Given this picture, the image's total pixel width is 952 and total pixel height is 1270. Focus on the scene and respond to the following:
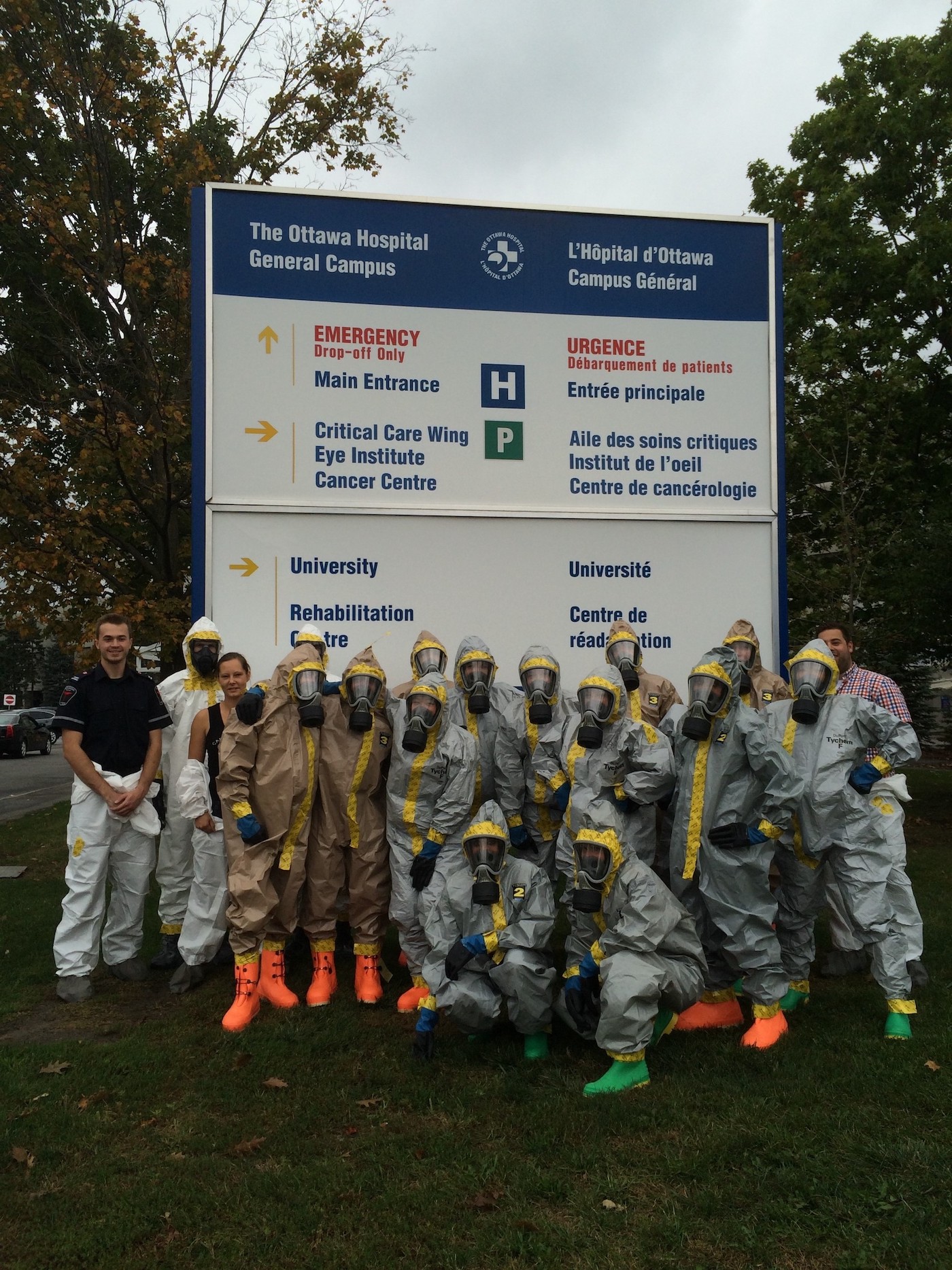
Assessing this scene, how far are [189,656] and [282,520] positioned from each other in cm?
106

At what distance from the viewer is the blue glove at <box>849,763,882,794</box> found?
5.13 meters

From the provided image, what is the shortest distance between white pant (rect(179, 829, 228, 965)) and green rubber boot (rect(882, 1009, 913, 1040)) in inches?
145

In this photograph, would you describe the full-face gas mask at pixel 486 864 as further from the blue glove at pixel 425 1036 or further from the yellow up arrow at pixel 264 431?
the yellow up arrow at pixel 264 431

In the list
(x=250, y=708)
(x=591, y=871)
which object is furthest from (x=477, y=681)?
(x=591, y=871)

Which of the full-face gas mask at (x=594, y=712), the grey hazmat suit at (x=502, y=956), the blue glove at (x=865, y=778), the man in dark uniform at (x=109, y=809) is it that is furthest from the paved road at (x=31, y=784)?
the blue glove at (x=865, y=778)

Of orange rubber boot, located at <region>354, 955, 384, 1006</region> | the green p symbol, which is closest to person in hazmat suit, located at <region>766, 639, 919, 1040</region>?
orange rubber boot, located at <region>354, 955, 384, 1006</region>

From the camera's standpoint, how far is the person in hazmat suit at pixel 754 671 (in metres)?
6.34

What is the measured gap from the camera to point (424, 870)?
5.38 meters

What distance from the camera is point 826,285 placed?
15.0m

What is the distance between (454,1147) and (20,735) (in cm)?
3022

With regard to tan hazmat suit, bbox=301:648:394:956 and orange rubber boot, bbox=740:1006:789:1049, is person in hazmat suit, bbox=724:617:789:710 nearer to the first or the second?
orange rubber boot, bbox=740:1006:789:1049

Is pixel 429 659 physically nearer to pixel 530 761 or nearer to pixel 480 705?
pixel 480 705

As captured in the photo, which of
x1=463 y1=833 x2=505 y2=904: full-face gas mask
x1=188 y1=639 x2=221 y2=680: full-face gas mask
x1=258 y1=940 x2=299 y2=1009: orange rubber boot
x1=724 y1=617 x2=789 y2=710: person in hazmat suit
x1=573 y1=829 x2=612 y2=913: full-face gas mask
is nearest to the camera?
x1=573 y1=829 x2=612 y2=913: full-face gas mask

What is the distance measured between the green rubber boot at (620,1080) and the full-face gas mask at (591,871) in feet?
2.20
